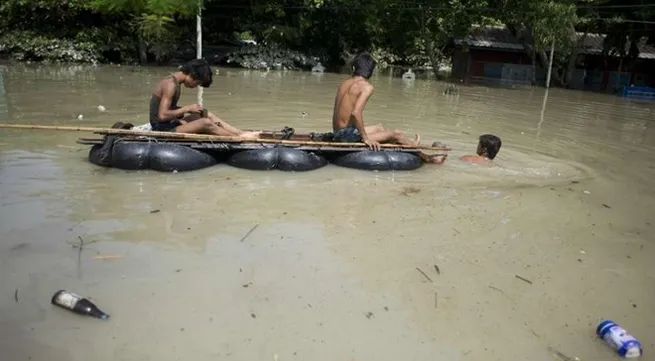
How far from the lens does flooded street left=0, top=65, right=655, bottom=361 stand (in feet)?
10.9

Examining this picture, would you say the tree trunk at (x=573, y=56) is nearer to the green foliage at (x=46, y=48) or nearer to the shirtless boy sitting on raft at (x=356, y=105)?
the shirtless boy sitting on raft at (x=356, y=105)

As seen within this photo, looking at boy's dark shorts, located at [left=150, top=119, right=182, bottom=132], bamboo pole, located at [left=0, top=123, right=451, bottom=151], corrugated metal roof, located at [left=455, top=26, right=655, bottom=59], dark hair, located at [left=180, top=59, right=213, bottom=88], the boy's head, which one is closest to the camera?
bamboo pole, located at [left=0, top=123, right=451, bottom=151]

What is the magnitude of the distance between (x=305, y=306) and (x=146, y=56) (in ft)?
89.8

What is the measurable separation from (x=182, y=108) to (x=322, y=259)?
343cm

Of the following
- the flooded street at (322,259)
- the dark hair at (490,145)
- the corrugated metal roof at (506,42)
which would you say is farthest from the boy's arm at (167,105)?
the corrugated metal roof at (506,42)

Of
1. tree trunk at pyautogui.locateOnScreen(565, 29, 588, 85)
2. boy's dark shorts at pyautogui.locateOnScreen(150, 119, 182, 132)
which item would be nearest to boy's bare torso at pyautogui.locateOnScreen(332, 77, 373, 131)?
boy's dark shorts at pyautogui.locateOnScreen(150, 119, 182, 132)

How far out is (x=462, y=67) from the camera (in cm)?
3456

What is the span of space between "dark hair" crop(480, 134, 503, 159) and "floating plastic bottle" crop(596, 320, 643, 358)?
4764 mm

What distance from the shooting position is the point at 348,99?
734 cm

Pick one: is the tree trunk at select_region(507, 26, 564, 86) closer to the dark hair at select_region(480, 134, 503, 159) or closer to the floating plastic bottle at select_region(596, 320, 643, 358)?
the dark hair at select_region(480, 134, 503, 159)

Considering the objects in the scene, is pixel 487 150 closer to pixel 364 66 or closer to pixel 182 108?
pixel 364 66

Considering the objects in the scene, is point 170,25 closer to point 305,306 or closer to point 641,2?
point 641,2

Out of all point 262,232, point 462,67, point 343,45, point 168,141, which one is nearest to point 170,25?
point 343,45

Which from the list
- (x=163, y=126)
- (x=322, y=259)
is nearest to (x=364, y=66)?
(x=163, y=126)
